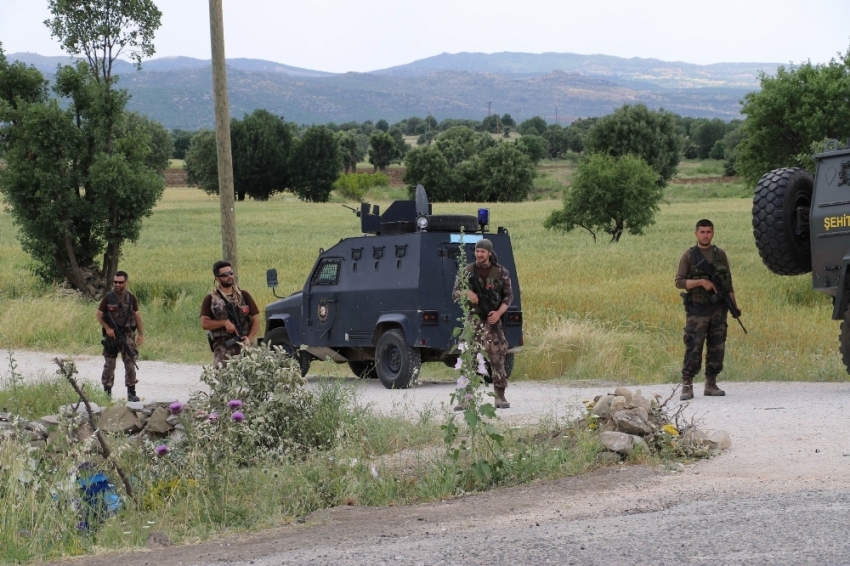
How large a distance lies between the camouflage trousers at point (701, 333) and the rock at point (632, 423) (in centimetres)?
321

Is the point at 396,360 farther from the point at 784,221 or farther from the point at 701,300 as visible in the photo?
the point at 784,221

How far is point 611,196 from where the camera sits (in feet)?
144

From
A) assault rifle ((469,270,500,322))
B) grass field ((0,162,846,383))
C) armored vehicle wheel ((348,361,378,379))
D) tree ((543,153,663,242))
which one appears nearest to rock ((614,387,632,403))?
assault rifle ((469,270,500,322))

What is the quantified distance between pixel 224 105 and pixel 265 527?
11.1m

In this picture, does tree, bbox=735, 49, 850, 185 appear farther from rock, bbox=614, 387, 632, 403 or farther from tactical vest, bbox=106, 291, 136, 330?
rock, bbox=614, 387, 632, 403

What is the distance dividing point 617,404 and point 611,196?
35.6 m

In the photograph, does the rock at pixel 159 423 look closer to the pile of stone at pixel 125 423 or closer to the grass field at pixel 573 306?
the pile of stone at pixel 125 423

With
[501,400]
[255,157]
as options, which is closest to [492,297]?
[501,400]

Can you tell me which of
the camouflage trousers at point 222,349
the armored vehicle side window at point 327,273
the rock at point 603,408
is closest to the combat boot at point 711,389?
the rock at point 603,408

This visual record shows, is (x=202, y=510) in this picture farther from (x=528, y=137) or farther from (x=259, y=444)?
(x=528, y=137)

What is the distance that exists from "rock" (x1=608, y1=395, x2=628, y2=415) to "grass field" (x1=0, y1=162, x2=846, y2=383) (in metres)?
5.70

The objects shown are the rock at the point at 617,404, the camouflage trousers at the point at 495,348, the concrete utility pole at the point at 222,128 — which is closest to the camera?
the rock at the point at 617,404

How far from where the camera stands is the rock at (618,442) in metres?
8.60

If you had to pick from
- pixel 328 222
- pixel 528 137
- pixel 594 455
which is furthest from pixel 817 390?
pixel 528 137
